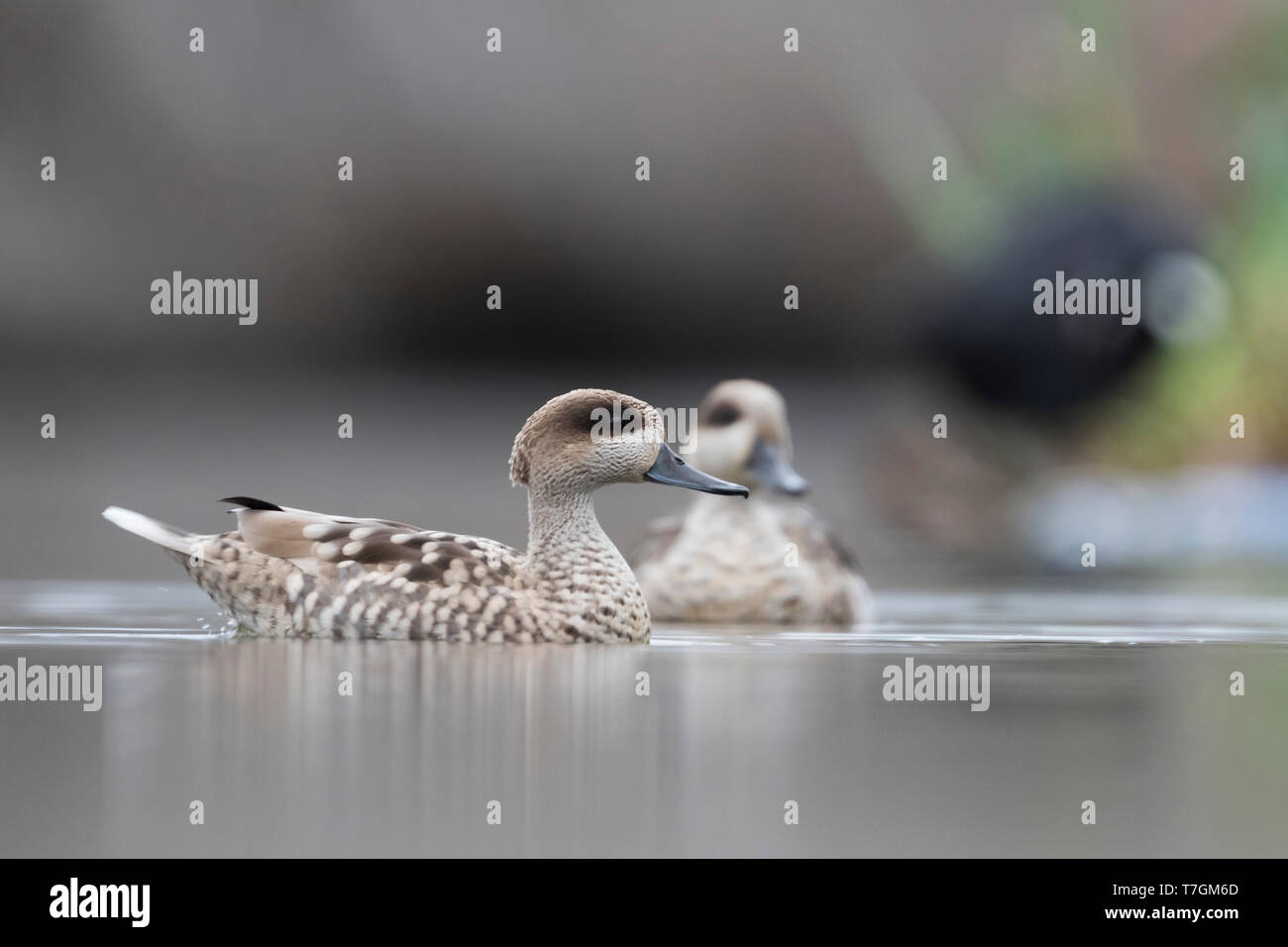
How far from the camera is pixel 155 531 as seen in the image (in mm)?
7832

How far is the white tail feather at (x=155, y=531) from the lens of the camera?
305 inches

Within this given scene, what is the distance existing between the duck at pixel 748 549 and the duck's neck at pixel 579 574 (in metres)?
1.18

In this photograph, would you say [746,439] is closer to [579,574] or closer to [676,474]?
[676,474]

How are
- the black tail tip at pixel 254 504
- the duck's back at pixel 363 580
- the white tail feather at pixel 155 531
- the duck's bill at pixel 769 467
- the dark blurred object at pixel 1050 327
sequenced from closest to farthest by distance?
the duck's back at pixel 363 580, the black tail tip at pixel 254 504, the white tail feather at pixel 155 531, the duck's bill at pixel 769 467, the dark blurred object at pixel 1050 327

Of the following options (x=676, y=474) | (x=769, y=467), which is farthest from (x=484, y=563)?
(x=769, y=467)

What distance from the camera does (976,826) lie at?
4613mm

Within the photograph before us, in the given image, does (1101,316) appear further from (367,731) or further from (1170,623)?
(367,731)

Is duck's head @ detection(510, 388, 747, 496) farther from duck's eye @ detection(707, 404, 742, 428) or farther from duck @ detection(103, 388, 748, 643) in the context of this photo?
duck's eye @ detection(707, 404, 742, 428)

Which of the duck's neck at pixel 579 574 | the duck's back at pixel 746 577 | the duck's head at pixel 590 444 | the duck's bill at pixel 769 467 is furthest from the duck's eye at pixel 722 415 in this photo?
the duck's neck at pixel 579 574

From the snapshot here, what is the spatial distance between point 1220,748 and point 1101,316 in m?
10.0

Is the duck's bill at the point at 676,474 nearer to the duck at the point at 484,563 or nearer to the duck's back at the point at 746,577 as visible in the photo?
the duck at the point at 484,563

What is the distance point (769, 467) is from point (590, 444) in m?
1.67

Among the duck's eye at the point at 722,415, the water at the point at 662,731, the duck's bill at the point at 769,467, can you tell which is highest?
the duck's eye at the point at 722,415

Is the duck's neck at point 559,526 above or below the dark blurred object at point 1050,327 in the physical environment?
below
